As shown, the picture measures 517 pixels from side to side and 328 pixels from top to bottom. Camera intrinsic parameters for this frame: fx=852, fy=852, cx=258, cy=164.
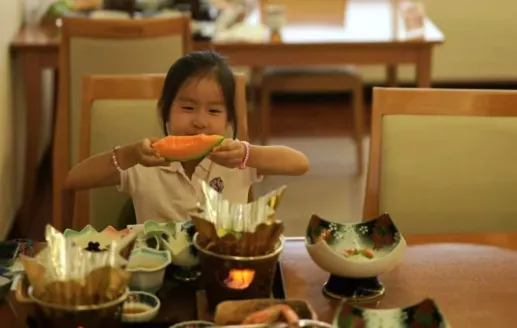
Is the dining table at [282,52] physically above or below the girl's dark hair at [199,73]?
below

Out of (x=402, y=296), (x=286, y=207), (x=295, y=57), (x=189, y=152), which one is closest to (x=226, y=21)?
(x=295, y=57)

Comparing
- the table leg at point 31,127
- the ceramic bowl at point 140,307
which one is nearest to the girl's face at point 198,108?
the ceramic bowl at point 140,307

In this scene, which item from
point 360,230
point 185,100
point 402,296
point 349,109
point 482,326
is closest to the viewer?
point 482,326

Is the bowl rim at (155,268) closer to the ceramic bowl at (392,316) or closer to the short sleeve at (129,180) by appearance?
the ceramic bowl at (392,316)

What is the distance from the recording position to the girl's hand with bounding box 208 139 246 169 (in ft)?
5.57

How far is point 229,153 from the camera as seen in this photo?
171cm

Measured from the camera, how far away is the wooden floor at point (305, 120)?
4.36 m

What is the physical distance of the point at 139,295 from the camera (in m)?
1.39

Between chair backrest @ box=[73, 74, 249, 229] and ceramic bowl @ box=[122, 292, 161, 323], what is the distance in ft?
2.69

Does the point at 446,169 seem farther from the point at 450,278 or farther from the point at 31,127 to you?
the point at 31,127

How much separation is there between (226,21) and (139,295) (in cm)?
252

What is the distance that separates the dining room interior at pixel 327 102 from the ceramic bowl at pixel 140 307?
26cm

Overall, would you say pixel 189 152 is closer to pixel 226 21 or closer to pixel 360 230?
pixel 360 230

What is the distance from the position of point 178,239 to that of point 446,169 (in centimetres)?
76
